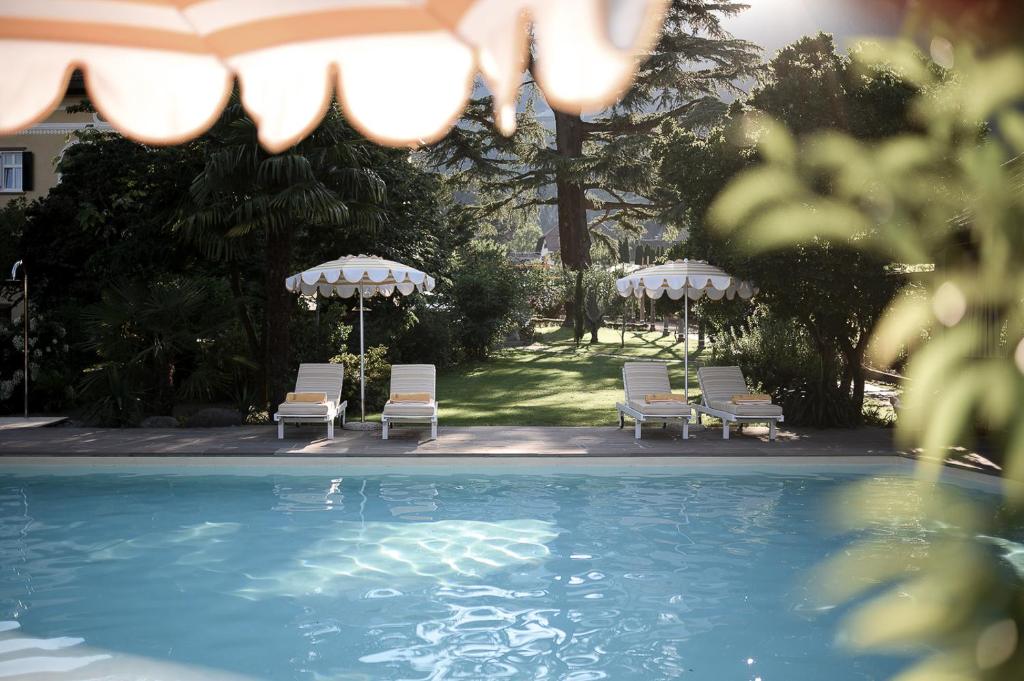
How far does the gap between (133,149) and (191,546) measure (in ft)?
39.6

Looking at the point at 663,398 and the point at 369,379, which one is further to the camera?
the point at 369,379

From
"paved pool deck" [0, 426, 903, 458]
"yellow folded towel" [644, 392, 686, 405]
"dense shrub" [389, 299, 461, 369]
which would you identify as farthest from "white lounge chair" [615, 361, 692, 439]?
"dense shrub" [389, 299, 461, 369]

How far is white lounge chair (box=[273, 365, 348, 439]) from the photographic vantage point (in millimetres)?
14281

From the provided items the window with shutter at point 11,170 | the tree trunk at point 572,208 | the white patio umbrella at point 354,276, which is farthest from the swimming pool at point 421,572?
the tree trunk at point 572,208

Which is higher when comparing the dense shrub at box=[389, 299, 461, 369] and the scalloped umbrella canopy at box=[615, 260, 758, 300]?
the scalloped umbrella canopy at box=[615, 260, 758, 300]

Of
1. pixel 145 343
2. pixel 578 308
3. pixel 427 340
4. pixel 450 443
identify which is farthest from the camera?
pixel 578 308

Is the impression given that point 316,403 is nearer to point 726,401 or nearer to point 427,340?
point 726,401

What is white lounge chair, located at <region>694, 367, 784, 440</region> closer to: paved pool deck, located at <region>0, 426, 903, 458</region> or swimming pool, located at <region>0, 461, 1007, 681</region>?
paved pool deck, located at <region>0, 426, 903, 458</region>

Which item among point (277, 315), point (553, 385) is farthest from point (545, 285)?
point (277, 315)

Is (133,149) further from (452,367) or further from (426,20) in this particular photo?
(426,20)

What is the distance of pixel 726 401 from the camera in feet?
50.1

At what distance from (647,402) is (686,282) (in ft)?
7.11

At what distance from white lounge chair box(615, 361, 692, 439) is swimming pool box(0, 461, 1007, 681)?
1.60 meters

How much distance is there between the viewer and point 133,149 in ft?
61.8
